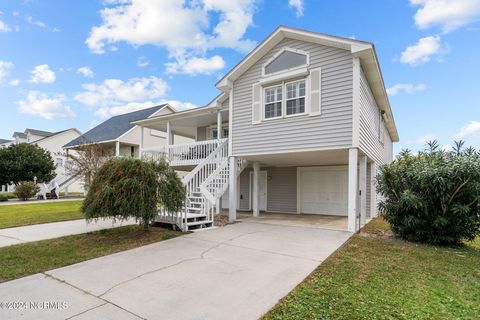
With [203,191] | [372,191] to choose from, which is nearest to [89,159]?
[203,191]

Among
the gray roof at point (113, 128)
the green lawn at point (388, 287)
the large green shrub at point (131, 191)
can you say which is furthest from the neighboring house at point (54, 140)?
the green lawn at point (388, 287)

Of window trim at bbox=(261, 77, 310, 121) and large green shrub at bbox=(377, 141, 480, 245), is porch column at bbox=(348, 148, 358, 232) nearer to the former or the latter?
large green shrub at bbox=(377, 141, 480, 245)

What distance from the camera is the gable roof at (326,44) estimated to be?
8.07 meters

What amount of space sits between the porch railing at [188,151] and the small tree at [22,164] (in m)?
16.2

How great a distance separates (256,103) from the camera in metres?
10.2

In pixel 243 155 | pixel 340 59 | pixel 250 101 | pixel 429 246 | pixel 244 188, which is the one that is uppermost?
pixel 340 59

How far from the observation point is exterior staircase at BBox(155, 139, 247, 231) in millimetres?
8617

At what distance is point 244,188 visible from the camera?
49.5 feet

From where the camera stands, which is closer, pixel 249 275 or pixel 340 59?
pixel 249 275

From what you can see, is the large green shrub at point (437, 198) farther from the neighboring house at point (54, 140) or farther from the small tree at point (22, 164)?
the neighboring house at point (54, 140)

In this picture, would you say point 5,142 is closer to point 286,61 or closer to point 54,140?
point 54,140

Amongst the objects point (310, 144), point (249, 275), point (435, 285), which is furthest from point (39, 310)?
point (310, 144)

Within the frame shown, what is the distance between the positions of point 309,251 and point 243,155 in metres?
5.25

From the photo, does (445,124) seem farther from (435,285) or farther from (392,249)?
(435,285)
